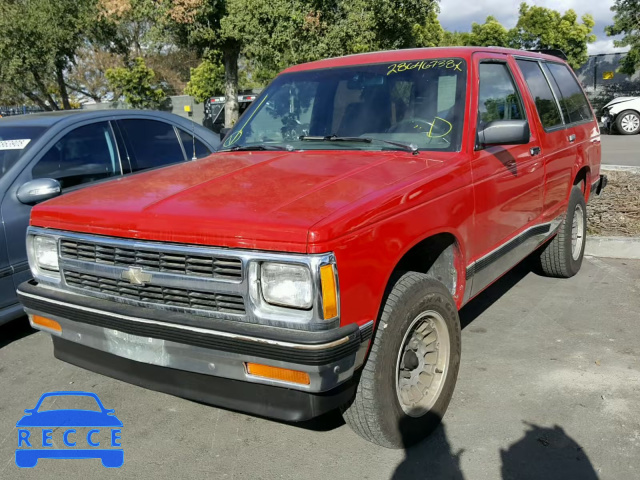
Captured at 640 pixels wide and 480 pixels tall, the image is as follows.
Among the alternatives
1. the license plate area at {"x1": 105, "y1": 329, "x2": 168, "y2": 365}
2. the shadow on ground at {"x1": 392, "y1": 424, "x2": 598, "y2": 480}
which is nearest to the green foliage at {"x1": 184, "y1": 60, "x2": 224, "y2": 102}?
the license plate area at {"x1": 105, "y1": 329, "x2": 168, "y2": 365}

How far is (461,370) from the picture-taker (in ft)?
12.7

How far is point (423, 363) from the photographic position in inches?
123

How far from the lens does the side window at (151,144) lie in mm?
5316

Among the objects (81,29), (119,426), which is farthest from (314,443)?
(81,29)

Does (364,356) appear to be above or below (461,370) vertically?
above

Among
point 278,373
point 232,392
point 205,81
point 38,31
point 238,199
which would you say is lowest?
point 232,392

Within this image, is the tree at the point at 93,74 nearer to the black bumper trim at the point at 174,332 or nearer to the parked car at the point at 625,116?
the parked car at the point at 625,116

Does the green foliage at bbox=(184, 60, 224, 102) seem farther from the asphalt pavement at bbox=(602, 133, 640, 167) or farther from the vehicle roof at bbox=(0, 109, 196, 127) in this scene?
the vehicle roof at bbox=(0, 109, 196, 127)

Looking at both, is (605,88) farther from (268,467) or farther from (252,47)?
(268,467)

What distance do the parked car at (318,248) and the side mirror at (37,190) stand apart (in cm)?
122

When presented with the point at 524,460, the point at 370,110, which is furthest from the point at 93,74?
the point at 524,460

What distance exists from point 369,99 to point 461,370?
1.83m

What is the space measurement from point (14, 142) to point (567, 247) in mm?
4753

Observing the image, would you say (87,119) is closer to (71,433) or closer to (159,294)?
(71,433)
